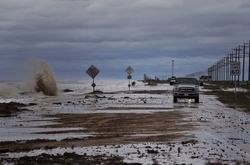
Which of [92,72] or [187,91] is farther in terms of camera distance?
[92,72]

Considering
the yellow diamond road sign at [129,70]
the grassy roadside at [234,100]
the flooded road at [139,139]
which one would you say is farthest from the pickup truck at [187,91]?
the yellow diamond road sign at [129,70]

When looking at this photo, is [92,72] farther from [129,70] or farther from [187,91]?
[129,70]

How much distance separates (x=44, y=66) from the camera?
70562 mm

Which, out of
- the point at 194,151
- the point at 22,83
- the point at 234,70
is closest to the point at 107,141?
the point at 194,151

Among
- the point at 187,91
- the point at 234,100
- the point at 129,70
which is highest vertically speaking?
the point at 129,70

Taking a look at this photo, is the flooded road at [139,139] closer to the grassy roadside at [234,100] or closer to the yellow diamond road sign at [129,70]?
the grassy roadside at [234,100]

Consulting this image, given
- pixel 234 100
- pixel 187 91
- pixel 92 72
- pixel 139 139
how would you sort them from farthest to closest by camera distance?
pixel 92 72 → pixel 234 100 → pixel 187 91 → pixel 139 139

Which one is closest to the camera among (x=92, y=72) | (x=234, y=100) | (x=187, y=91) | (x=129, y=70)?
(x=187, y=91)

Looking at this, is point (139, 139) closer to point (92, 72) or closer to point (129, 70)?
point (92, 72)

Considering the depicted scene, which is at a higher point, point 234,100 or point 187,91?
point 187,91

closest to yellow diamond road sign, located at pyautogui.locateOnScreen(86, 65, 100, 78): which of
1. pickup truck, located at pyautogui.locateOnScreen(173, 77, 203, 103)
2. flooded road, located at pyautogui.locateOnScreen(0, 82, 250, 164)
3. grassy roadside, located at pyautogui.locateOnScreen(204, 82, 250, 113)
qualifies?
pickup truck, located at pyautogui.locateOnScreen(173, 77, 203, 103)

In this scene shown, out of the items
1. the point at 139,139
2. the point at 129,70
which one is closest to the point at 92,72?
the point at 129,70

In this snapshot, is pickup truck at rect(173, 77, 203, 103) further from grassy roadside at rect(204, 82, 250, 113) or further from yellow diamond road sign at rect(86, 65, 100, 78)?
yellow diamond road sign at rect(86, 65, 100, 78)

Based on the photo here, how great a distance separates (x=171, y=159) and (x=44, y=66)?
2372 inches
